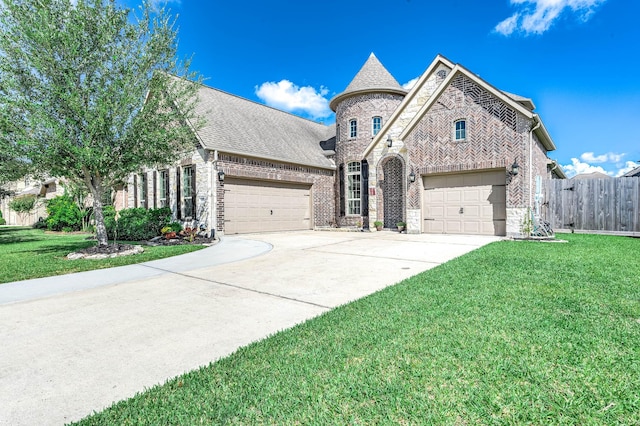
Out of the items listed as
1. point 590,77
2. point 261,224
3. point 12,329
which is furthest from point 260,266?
point 590,77

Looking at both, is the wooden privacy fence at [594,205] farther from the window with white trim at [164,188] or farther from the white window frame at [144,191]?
the white window frame at [144,191]

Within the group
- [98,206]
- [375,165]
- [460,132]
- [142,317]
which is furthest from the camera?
[375,165]

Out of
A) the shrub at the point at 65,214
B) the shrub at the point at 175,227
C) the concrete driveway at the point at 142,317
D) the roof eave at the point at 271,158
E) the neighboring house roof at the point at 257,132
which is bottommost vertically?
the concrete driveway at the point at 142,317

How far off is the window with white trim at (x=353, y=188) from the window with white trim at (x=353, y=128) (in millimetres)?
1503

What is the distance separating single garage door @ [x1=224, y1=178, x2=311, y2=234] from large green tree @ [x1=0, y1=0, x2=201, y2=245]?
474 cm

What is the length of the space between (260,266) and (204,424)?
4867 mm

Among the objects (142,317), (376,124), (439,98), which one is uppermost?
(376,124)

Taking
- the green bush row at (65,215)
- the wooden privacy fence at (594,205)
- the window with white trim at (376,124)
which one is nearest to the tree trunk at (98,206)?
the green bush row at (65,215)

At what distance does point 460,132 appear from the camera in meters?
12.8

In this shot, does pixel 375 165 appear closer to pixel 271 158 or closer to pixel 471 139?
pixel 471 139

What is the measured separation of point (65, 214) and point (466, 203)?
19539 millimetres

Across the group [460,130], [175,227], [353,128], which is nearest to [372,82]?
[353,128]

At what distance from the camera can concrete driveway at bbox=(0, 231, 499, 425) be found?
2.39m

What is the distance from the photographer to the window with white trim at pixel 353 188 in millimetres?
17781
